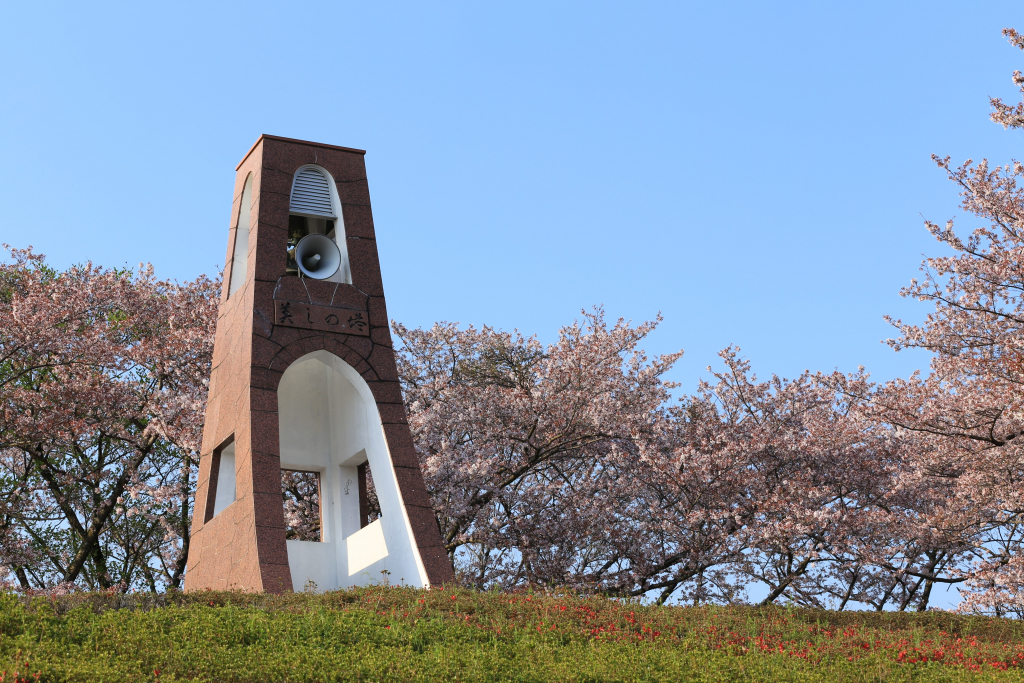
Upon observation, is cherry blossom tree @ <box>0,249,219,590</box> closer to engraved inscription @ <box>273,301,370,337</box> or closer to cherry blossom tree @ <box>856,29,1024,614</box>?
engraved inscription @ <box>273,301,370,337</box>

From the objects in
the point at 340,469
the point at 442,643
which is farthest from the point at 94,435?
the point at 442,643

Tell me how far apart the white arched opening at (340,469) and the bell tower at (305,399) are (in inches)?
0.6

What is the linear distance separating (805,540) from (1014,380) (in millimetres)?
4599

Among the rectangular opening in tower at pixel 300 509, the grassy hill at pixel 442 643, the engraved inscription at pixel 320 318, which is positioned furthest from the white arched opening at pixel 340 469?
the rectangular opening in tower at pixel 300 509

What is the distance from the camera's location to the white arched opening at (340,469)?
1087 centimetres

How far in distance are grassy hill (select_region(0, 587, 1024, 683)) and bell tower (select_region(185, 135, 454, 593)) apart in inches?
59.5

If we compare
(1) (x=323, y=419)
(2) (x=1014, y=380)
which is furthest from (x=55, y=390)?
(2) (x=1014, y=380)

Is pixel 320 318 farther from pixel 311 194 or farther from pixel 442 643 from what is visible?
pixel 442 643

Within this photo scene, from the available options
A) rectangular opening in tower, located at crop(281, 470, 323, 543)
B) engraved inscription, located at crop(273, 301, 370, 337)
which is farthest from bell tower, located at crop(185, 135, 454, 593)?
rectangular opening in tower, located at crop(281, 470, 323, 543)

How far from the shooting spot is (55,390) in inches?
583

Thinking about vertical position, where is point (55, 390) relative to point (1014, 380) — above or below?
above

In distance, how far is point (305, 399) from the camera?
41.3 ft

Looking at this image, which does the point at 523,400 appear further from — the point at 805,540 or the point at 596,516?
the point at 805,540

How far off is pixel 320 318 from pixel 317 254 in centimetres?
111
